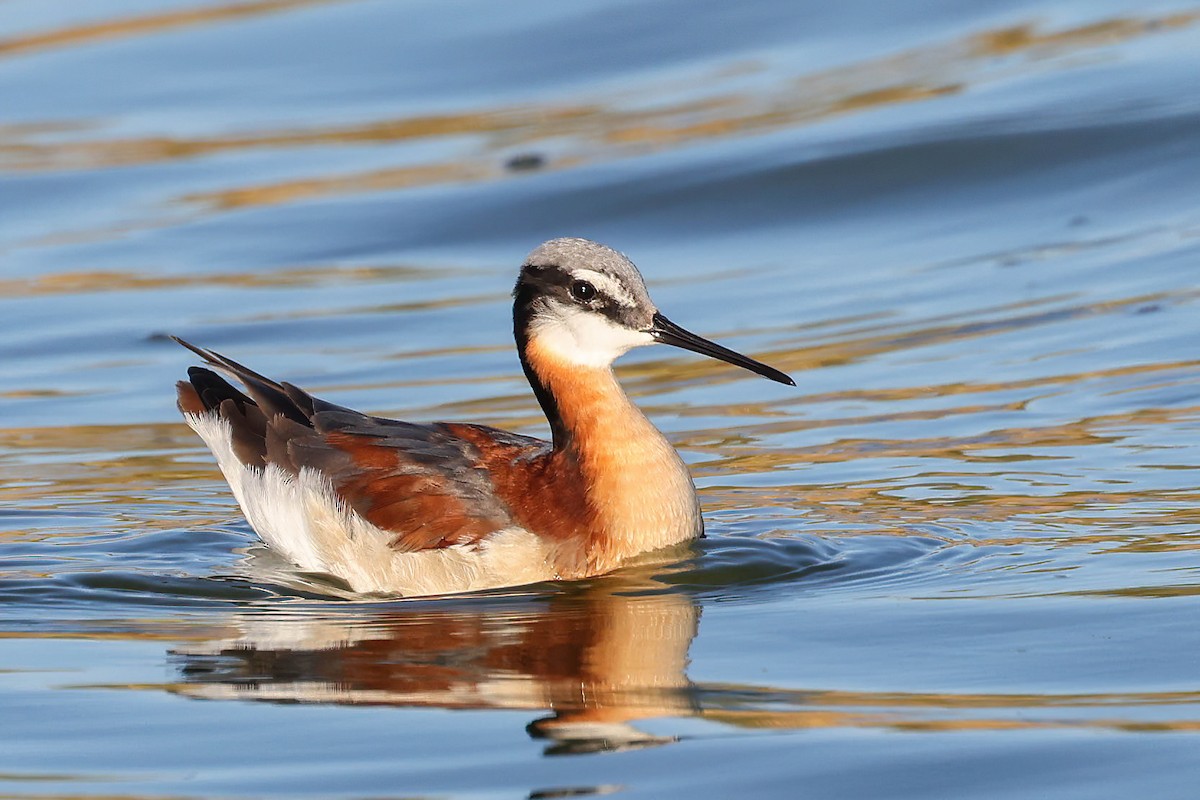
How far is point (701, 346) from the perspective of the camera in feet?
29.4

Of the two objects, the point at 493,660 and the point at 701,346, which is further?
the point at 701,346

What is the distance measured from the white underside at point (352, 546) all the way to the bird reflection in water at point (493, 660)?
1.03 feet

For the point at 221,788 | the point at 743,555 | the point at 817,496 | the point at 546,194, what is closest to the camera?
the point at 221,788

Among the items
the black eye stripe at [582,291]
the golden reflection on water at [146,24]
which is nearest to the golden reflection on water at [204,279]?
the black eye stripe at [582,291]

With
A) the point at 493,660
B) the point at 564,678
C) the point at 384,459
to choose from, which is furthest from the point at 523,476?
the point at 564,678

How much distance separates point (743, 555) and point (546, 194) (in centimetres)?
871

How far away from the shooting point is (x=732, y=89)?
19734 millimetres

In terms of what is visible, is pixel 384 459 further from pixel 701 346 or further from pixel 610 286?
pixel 701 346

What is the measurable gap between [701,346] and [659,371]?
420 cm

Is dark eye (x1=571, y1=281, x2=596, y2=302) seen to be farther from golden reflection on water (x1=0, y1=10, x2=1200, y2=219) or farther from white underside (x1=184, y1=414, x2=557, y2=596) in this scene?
golden reflection on water (x1=0, y1=10, x2=1200, y2=219)

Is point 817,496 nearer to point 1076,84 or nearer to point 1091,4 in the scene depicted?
point 1076,84

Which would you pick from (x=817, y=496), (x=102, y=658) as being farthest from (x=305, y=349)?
(x=102, y=658)

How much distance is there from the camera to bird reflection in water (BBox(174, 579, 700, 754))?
6711mm

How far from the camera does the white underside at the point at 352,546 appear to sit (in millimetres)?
8805
